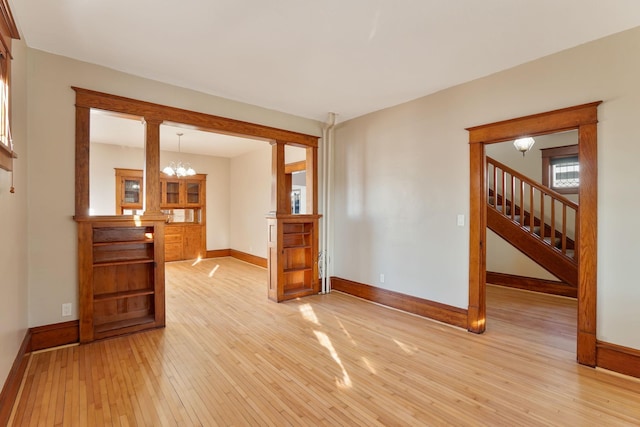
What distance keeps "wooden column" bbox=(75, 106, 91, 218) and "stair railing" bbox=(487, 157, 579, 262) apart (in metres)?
5.52

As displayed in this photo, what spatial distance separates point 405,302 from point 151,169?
3.47 metres

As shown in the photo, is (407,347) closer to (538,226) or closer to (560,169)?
(538,226)

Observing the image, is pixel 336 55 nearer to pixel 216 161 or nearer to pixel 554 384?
pixel 554 384

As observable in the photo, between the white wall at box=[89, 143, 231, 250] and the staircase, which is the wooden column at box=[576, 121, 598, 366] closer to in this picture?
the staircase

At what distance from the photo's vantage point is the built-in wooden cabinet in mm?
7262

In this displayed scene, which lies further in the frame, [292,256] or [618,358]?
[292,256]

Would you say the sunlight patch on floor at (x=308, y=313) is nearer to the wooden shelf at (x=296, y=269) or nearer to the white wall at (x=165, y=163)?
the wooden shelf at (x=296, y=269)

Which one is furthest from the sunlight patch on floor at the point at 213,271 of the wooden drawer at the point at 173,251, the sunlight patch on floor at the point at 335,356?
the sunlight patch on floor at the point at 335,356

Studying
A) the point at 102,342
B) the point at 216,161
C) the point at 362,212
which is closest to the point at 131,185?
the point at 216,161

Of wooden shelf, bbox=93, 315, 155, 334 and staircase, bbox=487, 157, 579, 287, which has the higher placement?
staircase, bbox=487, 157, 579, 287

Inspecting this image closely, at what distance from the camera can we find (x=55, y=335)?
2.93 metres

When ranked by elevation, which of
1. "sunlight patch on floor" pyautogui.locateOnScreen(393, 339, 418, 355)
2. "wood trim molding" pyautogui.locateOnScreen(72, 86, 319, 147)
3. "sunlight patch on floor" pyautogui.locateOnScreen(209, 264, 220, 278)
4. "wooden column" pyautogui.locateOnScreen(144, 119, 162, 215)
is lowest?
Answer: "sunlight patch on floor" pyautogui.locateOnScreen(393, 339, 418, 355)

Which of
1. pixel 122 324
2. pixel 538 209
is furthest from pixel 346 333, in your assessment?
pixel 538 209

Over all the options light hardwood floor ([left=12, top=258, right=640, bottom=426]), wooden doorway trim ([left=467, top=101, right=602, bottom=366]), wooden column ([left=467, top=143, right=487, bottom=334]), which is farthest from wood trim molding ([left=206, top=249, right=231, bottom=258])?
wooden doorway trim ([left=467, top=101, right=602, bottom=366])
